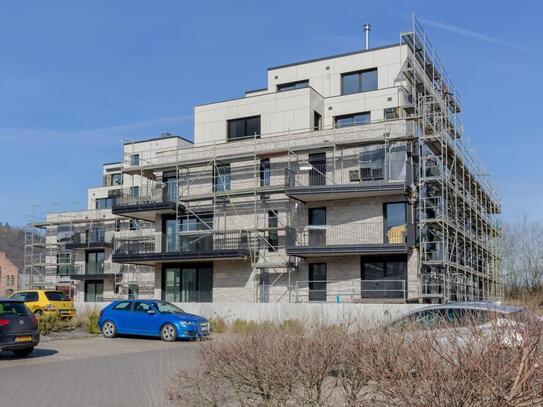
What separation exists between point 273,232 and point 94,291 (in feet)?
84.6

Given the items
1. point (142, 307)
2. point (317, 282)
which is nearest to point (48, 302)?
point (142, 307)

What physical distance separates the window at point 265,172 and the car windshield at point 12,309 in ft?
61.7

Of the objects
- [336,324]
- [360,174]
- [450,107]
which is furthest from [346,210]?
[336,324]

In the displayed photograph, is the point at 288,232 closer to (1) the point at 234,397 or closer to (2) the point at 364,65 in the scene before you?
(2) the point at 364,65

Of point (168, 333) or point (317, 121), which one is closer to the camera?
point (168, 333)

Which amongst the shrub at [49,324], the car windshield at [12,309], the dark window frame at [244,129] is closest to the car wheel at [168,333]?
the shrub at [49,324]

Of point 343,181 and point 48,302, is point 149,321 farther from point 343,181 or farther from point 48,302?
point 343,181

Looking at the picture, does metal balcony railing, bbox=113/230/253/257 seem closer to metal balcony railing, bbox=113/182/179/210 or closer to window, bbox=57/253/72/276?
metal balcony railing, bbox=113/182/179/210

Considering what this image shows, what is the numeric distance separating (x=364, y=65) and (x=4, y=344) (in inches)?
1032

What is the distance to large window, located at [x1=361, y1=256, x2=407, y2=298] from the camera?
28.7m

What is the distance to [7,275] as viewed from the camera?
267ft

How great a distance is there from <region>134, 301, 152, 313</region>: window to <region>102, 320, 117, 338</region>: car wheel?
982 mm

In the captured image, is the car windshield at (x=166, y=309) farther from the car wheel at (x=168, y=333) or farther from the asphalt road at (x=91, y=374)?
the asphalt road at (x=91, y=374)

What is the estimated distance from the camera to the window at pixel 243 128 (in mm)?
34969
